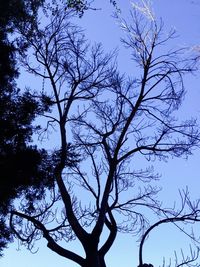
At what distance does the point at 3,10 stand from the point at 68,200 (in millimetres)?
5338

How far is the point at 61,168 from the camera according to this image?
39.0 feet

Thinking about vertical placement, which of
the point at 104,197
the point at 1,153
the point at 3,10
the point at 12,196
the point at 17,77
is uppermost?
the point at 3,10

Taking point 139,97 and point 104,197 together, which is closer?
point 104,197

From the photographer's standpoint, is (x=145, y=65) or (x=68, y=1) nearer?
(x=68, y=1)

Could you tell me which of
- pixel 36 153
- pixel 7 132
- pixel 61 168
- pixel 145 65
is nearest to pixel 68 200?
pixel 61 168

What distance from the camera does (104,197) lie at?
11.7m

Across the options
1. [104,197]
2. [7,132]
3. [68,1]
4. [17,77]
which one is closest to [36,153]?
[7,132]

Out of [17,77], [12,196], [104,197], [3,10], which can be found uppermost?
[3,10]

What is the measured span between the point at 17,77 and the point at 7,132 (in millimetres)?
1802

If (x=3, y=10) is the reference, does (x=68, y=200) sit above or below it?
below

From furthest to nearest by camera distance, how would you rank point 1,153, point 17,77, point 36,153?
point 17,77
point 36,153
point 1,153

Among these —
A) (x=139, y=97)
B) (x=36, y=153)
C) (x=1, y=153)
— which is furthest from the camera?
(x=139, y=97)

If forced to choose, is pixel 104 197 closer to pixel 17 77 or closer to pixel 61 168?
pixel 61 168

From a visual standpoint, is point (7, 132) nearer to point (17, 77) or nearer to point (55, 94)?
point (17, 77)
